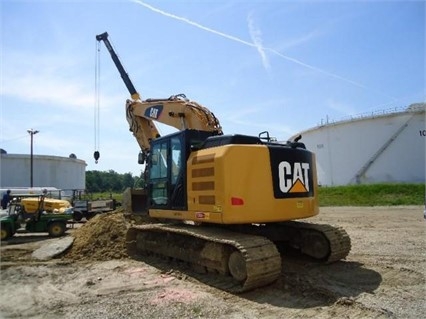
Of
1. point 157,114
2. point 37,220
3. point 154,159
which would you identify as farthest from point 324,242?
point 37,220

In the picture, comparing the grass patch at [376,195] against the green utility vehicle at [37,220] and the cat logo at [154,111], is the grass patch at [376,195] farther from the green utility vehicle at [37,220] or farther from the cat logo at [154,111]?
the cat logo at [154,111]

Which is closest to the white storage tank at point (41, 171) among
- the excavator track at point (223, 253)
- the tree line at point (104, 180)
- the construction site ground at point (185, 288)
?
the tree line at point (104, 180)

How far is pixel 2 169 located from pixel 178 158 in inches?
1943

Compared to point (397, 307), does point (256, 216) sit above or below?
above

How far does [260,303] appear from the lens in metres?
6.03

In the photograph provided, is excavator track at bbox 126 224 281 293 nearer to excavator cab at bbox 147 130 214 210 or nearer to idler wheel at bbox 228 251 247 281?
idler wheel at bbox 228 251 247 281

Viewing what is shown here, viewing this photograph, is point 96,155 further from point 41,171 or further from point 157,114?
point 41,171

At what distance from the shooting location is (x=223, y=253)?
7.16 metres

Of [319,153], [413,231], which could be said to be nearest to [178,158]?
[413,231]

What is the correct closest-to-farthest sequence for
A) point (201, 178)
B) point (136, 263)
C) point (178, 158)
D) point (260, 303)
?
point (260, 303), point (201, 178), point (178, 158), point (136, 263)

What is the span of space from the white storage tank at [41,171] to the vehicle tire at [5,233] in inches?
1458

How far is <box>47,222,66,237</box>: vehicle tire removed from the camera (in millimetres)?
15906

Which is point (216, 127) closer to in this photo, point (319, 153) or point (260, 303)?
point (260, 303)

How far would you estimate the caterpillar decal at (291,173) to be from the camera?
7.32 m
